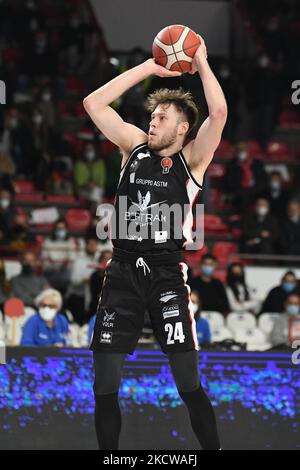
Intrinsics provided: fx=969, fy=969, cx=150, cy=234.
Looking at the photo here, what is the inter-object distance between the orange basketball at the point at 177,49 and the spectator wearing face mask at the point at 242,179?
9.11m

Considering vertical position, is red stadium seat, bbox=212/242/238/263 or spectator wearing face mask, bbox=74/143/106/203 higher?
spectator wearing face mask, bbox=74/143/106/203

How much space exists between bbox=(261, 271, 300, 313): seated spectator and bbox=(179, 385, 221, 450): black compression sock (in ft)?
19.9

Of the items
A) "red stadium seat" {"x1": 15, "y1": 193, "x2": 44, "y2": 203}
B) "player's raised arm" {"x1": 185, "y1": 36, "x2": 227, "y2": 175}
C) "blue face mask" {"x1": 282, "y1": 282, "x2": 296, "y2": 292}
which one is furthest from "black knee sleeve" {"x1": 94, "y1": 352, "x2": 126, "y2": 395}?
"red stadium seat" {"x1": 15, "y1": 193, "x2": 44, "y2": 203}

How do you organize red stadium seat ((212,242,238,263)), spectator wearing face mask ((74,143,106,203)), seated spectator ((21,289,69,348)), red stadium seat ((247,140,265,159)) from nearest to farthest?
seated spectator ((21,289,69,348)) < red stadium seat ((212,242,238,263)) < spectator wearing face mask ((74,143,106,203)) < red stadium seat ((247,140,265,159))

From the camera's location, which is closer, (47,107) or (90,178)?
(90,178)

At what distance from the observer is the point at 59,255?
12.8 meters

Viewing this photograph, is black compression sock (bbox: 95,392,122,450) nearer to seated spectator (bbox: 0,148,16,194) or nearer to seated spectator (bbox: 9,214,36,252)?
seated spectator (bbox: 9,214,36,252)

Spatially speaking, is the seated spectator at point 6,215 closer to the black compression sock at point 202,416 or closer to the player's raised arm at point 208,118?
the player's raised arm at point 208,118

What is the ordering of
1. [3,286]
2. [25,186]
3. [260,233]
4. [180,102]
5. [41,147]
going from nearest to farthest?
[180,102] → [3,286] → [260,233] → [25,186] → [41,147]

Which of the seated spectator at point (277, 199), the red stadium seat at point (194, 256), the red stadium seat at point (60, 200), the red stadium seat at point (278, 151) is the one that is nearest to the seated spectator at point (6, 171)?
the red stadium seat at point (60, 200)

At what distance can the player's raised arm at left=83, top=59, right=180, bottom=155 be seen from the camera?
5590 mm

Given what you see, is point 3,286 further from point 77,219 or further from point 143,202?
point 143,202

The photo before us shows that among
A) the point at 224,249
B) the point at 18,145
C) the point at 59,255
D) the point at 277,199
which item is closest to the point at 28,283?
the point at 59,255

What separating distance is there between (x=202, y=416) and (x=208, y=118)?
5.66 ft
